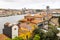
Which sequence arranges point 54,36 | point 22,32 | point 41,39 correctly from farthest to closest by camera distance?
point 22,32, point 41,39, point 54,36

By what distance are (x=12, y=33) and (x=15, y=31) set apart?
0.66 feet

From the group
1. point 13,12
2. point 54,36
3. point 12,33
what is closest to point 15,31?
point 12,33

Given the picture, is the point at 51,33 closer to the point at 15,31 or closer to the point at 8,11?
the point at 15,31

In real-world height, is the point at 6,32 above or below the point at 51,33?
below

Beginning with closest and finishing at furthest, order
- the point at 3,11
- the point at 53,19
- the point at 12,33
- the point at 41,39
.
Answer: the point at 41,39 < the point at 12,33 < the point at 53,19 < the point at 3,11

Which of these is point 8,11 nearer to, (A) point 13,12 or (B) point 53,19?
(A) point 13,12

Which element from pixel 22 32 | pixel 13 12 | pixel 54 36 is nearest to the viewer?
pixel 54 36

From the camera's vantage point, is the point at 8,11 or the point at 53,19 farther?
the point at 8,11

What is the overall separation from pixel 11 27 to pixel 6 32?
61 cm

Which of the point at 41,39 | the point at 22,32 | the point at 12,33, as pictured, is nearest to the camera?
the point at 41,39

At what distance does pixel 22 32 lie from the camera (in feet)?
32.4

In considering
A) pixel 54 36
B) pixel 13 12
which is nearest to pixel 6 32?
pixel 54 36

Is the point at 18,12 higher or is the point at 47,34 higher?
the point at 47,34

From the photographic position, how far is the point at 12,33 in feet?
29.9
